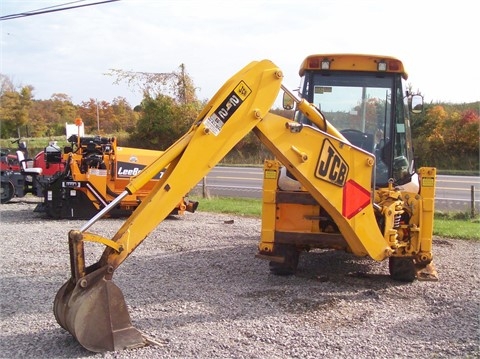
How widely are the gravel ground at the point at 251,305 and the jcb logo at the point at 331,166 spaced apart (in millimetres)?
1394

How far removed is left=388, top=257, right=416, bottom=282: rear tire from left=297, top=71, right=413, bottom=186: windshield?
1030 mm

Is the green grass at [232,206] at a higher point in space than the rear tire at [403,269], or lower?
lower

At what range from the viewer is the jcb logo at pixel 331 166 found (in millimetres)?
6203

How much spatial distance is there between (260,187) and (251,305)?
16.0m

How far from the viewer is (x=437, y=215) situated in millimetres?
14320

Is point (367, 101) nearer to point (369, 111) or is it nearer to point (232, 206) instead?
point (369, 111)

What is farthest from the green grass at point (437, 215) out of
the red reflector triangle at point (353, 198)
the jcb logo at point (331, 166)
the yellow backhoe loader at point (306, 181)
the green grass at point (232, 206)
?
the jcb logo at point (331, 166)

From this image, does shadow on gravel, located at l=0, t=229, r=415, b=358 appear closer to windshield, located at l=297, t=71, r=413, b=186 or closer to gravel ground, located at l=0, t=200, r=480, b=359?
gravel ground, located at l=0, t=200, r=480, b=359

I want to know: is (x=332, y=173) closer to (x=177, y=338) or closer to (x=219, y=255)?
(x=177, y=338)

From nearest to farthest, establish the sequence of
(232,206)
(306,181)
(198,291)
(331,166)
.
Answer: (306,181)
(331,166)
(198,291)
(232,206)

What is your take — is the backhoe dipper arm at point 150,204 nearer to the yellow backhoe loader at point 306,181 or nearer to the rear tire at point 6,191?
the yellow backhoe loader at point 306,181

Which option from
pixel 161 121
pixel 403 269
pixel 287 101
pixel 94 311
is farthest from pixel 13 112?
pixel 94 311

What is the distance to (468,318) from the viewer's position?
5.94m

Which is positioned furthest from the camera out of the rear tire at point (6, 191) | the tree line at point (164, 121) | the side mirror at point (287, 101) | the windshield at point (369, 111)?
the tree line at point (164, 121)
